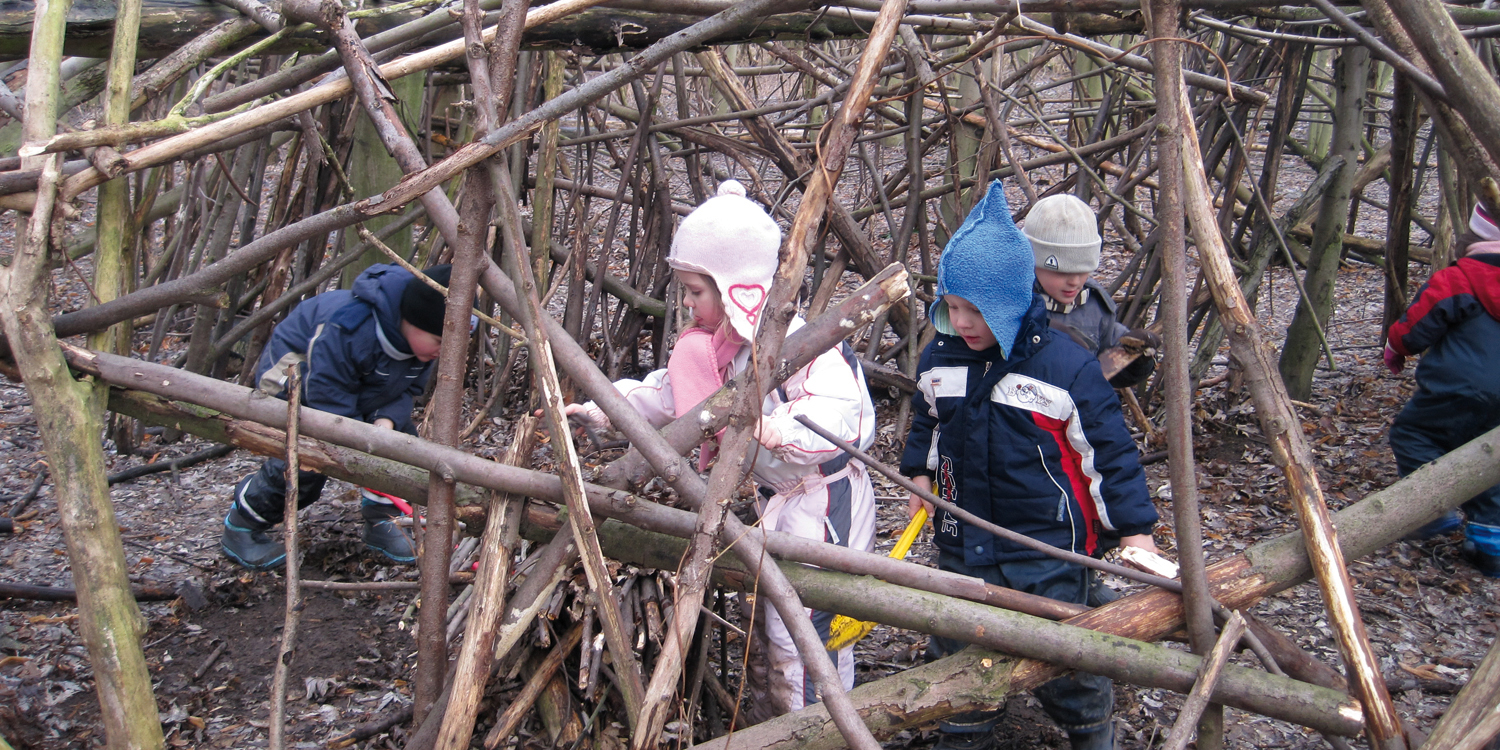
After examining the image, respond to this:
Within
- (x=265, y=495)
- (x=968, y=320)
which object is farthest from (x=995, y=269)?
(x=265, y=495)

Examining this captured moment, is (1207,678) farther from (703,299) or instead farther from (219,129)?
(219,129)

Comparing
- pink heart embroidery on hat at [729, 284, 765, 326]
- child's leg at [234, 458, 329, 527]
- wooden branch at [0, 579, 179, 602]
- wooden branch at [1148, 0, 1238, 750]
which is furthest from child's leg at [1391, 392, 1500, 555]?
wooden branch at [0, 579, 179, 602]

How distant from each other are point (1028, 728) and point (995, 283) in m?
1.26

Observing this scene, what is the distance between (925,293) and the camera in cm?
452

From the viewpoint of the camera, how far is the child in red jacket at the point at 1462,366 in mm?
3070

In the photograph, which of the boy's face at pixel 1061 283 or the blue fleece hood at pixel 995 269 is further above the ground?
the blue fleece hood at pixel 995 269

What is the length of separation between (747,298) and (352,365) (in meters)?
1.67

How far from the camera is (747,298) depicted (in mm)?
2088

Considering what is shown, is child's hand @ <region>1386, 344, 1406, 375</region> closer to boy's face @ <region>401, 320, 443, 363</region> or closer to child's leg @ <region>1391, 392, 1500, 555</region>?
child's leg @ <region>1391, 392, 1500, 555</region>

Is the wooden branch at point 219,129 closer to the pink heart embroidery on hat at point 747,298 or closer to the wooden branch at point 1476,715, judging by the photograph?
the pink heart embroidery on hat at point 747,298

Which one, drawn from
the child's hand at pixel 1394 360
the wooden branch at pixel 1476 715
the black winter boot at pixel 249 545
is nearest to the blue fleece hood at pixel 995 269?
the wooden branch at pixel 1476 715

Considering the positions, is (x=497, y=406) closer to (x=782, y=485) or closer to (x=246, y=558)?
(x=246, y=558)

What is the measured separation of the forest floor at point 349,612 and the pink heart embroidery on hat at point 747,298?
3.48ft

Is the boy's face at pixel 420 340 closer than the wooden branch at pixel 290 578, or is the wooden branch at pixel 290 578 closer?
the wooden branch at pixel 290 578
